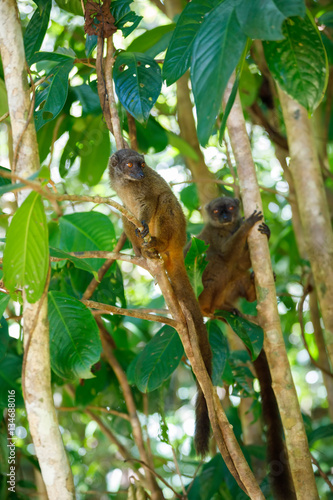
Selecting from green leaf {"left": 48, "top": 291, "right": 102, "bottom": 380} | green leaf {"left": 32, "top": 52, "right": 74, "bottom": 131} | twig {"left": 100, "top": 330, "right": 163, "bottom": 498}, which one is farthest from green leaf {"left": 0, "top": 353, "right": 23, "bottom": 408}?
green leaf {"left": 32, "top": 52, "right": 74, "bottom": 131}

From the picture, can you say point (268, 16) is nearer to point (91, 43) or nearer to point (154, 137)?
point (91, 43)

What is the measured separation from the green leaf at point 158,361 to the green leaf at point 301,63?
1995 mm

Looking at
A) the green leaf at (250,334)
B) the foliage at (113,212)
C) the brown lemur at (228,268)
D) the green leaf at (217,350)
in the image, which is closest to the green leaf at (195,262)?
the foliage at (113,212)

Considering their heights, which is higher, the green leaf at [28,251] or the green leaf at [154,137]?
the green leaf at [154,137]

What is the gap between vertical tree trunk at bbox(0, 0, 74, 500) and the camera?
188 centimetres

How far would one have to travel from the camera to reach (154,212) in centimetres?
419

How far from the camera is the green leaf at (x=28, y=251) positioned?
186cm

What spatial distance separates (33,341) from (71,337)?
2.72 feet

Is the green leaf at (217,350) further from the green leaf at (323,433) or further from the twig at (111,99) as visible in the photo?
the twig at (111,99)

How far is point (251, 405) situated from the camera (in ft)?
16.2

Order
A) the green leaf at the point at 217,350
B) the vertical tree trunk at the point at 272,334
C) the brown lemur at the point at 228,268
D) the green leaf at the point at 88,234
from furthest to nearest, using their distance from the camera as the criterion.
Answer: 1. the brown lemur at the point at 228,268
2. the green leaf at the point at 88,234
3. the green leaf at the point at 217,350
4. the vertical tree trunk at the point at 272,334

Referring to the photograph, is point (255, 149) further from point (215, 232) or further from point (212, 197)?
point (215, 232)

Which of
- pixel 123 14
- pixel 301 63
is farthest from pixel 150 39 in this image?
pixel 301 63

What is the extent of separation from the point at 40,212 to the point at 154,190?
95.2 inches
